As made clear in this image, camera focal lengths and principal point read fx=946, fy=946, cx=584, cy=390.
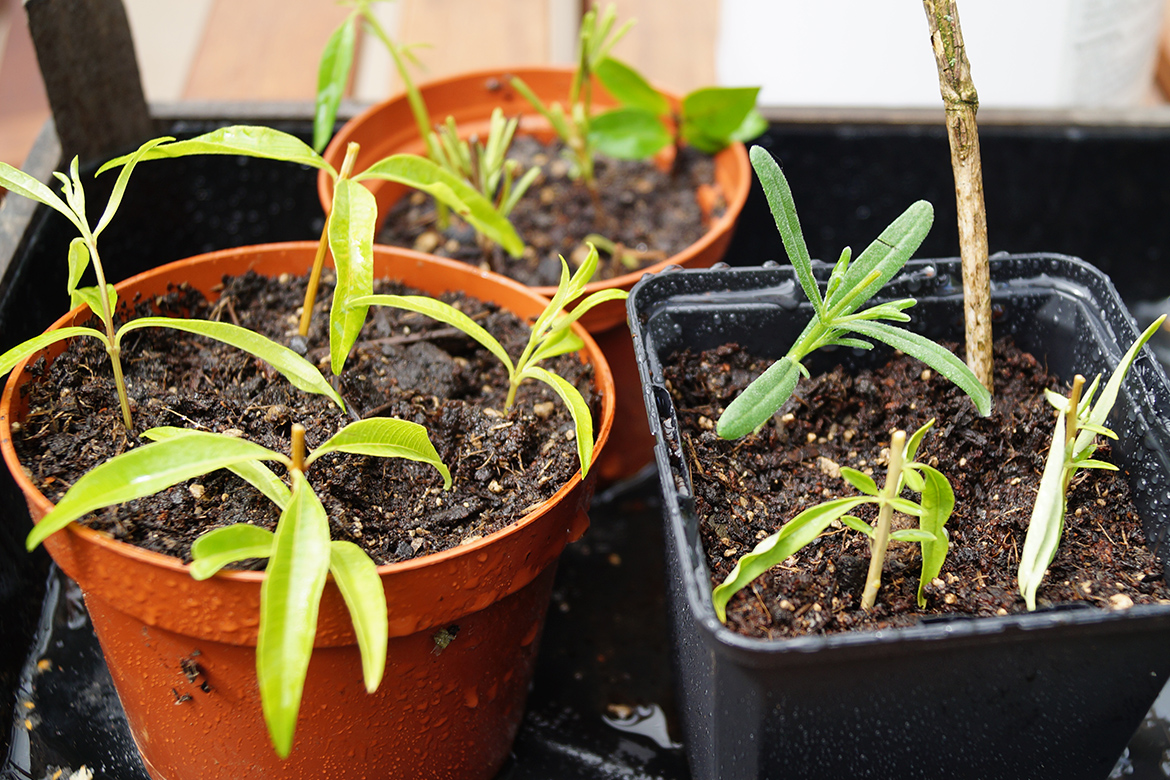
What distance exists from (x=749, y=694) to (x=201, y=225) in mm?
891

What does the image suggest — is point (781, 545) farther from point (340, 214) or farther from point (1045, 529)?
point (340, 214)

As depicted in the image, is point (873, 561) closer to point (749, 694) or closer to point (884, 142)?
point (749, 694)

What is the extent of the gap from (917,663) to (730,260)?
0.79 metres

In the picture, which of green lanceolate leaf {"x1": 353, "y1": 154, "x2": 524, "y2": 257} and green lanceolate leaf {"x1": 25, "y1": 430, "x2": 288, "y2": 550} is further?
green lanceolate leaf {"x1": 353, "y1": 154, "x2": 524, "y2": 257}

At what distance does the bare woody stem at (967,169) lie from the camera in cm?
70

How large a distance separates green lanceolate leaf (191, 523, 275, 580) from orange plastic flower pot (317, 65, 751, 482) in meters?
0.41

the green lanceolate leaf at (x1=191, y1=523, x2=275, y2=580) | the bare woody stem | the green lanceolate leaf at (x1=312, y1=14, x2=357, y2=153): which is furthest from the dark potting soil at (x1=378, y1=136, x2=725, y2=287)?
the green lanceolate leaf at (x1=191, y1=523, x2=275, y2=580)

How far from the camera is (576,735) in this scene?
0.89 meters

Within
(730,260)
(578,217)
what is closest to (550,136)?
(578,217)

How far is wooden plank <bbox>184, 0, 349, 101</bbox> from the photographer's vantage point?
1456 millimetres

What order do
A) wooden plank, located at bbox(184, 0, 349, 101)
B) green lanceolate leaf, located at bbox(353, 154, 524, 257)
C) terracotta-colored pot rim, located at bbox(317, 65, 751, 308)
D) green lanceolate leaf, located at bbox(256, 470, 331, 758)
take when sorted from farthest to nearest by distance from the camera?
wooden plank, located at bbox(184, 0, 349, 101) → terracotta-colored pot rim, located at bbox(317, 65, 751, 308) → green lanceolate leaf, located at bbox(353, 154, 524, 257) → green lanceolate leaf, located at bbox(256, 470, 331, 758)

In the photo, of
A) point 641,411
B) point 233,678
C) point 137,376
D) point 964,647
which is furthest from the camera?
point 641,411

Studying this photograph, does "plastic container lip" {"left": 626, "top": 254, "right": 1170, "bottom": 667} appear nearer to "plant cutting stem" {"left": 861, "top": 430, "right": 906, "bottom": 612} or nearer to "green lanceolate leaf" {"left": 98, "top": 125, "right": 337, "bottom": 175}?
"plant cutting stem" {"left": 861, "top": 430, "right": 906, "bottom": 612}

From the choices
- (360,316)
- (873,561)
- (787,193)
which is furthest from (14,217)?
(873,561)
